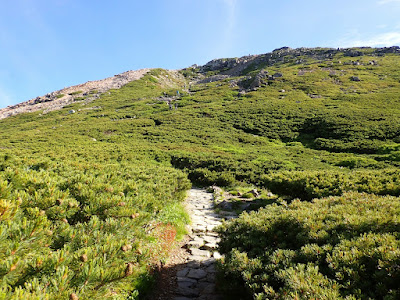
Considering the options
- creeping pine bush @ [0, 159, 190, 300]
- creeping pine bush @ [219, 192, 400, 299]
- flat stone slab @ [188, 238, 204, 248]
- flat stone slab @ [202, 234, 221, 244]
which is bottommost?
flat stone slab @ [202, 234, 221, 244]

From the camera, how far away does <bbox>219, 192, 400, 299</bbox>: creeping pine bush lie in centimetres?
296

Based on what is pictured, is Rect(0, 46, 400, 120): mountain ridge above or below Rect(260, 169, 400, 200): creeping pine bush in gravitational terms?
above

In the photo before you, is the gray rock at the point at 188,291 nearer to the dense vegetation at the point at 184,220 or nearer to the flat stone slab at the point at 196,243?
the dense vegetation at the point at 184,220

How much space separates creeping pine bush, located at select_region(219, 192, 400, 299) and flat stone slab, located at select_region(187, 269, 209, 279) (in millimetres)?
867

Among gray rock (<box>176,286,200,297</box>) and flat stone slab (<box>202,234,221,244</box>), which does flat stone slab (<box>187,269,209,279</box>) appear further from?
flat stone slab (<box>202,234,221,244</box>)

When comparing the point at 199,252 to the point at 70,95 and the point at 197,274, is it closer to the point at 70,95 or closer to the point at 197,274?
the point at 197,274

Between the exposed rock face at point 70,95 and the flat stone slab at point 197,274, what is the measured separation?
68248 millimetres

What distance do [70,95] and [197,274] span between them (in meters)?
84.3

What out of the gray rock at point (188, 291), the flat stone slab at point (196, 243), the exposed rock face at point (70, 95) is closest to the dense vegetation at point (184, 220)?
the flat stone slab at point (196, 243)

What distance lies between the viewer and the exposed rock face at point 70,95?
66.1m

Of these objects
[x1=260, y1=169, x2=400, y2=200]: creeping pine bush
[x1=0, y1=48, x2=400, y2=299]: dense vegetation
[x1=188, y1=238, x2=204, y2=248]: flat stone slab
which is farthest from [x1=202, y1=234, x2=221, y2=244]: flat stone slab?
[x1=260, y1=169, x2=400, y2=200]: creeping pine bush

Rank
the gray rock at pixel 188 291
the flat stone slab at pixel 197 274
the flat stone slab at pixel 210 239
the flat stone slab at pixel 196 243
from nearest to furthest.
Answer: the gray rock at pixel 188 291 < the flat stone slab at pixel 197 274 < the flat stone slab at pixel 196 243 < the flat stone slab at pixel 210 239

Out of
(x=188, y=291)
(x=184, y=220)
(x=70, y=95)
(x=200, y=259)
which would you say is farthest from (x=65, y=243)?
(x=70, y=95)

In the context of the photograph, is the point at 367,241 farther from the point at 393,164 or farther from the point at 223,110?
the point at 223,110
